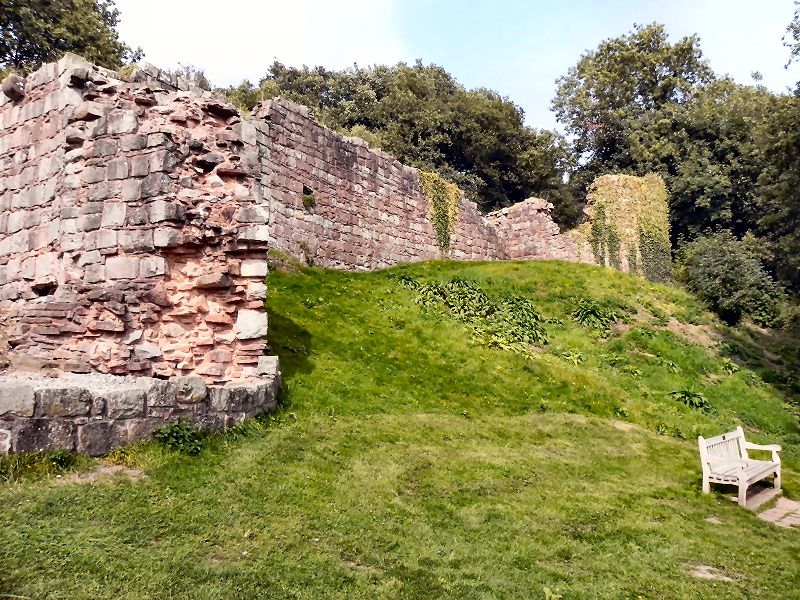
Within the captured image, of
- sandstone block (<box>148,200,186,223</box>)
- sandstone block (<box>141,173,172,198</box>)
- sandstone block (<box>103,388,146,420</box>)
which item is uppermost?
sandstone block (<box>141,173,172,198</box>)

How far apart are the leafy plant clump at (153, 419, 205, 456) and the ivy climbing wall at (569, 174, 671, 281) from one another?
23.3 metres

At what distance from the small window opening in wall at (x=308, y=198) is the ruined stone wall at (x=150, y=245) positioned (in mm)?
8642

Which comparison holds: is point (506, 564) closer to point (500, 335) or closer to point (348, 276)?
point (500, 335)

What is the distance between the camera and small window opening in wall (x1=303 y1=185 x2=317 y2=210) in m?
16.6

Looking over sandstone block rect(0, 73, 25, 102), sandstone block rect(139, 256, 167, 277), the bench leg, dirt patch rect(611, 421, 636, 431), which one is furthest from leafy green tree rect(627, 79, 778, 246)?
sandstone block rect(139, 256, 167, 277)

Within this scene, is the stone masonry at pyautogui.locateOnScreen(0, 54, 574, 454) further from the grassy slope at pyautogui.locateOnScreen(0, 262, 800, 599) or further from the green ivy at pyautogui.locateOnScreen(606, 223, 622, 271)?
the green ivy at pyautogui.locateOnScreen(606, 223, 622, 271)

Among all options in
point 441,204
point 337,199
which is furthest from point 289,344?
point 441,204

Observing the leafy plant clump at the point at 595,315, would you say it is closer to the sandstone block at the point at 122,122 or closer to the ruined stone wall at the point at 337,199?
the ruined stone wall at the point at 337,199

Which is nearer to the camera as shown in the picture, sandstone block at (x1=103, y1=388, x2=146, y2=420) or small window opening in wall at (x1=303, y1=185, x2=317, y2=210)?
sandstone block at (x1=103, y1=388, x2=146, y2=420)

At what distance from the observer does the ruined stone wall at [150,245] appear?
6875 millimetres

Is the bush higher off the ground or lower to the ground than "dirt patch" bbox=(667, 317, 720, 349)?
higher

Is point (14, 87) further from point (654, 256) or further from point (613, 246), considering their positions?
point (654, 256)

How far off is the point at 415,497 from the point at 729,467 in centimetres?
446

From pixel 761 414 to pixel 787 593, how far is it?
8547mm
